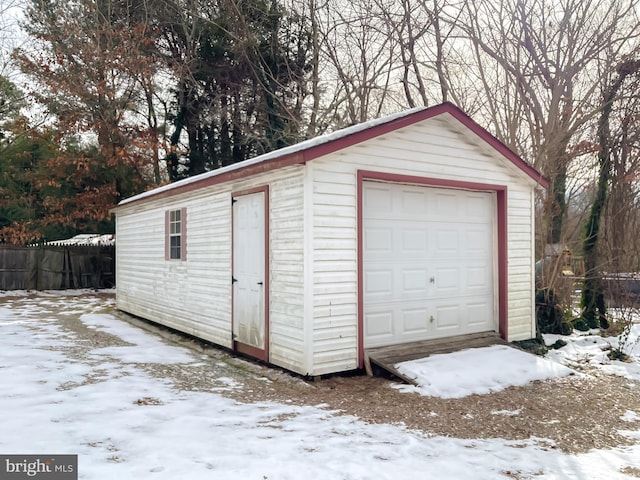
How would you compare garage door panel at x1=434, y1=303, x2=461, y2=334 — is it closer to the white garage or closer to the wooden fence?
the white garage

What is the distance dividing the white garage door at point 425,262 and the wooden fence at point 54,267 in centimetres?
1381

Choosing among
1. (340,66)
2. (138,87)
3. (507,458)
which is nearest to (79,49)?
(138,87)

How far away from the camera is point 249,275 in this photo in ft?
22.3

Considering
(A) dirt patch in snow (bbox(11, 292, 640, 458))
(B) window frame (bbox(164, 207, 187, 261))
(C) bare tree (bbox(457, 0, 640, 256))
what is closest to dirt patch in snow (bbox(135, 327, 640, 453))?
(A) dirt patch in snow (bbox(11, 292, 640, 458))

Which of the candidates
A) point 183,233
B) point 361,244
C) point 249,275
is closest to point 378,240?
point 361,244

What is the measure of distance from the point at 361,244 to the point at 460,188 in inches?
79.9

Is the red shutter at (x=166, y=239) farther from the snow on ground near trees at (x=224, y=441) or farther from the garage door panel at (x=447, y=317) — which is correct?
the garage door panel at (x=447, y=317)

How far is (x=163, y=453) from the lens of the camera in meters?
3.55

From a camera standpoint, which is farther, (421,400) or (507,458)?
(421,400)

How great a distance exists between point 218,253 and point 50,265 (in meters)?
11.8

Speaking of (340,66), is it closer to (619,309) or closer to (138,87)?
(138,87)

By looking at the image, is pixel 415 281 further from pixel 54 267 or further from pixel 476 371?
pixel 54 267

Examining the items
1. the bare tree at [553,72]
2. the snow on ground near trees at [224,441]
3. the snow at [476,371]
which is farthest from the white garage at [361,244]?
the bare tree at [553,72]

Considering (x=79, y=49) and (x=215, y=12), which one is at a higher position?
(x=215, y=12)
